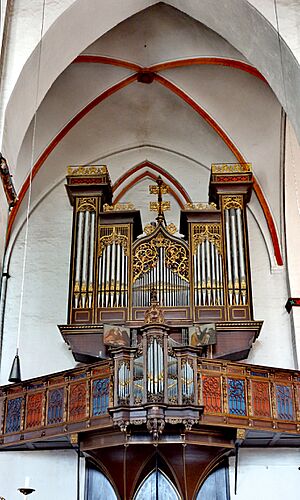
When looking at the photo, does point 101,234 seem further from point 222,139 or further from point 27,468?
point 27,468

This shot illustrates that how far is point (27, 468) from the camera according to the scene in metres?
14.6

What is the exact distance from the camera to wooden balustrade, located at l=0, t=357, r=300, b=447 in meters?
12.0

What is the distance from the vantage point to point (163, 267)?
14445 millimetres

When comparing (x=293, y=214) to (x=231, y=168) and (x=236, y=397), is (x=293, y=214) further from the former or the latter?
(x=236, y=397)

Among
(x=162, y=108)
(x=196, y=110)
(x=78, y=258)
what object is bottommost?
(x=78, y=258)

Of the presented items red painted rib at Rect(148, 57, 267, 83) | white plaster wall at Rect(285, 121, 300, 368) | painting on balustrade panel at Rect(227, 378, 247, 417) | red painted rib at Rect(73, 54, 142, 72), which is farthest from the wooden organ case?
red painted rib at Rect(73, 54, 142, 72)

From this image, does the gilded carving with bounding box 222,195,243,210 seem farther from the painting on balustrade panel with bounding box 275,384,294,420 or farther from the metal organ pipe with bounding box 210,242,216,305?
the painting on balustrade panel with bounding box 275,384,294,420

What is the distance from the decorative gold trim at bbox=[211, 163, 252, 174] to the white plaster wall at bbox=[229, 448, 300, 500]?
5.75 meters

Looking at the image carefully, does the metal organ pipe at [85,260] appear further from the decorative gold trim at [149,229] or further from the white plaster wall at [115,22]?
the white plaster wall at [115,22]

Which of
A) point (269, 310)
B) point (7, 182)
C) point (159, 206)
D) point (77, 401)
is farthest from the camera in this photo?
point (269, 310)

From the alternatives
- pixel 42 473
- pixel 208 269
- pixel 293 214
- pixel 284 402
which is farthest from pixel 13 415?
pixel 293 214

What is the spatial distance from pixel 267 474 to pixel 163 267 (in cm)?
460

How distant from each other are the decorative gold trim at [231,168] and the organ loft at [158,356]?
0.9 inches

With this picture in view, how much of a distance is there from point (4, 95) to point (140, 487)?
751cm
